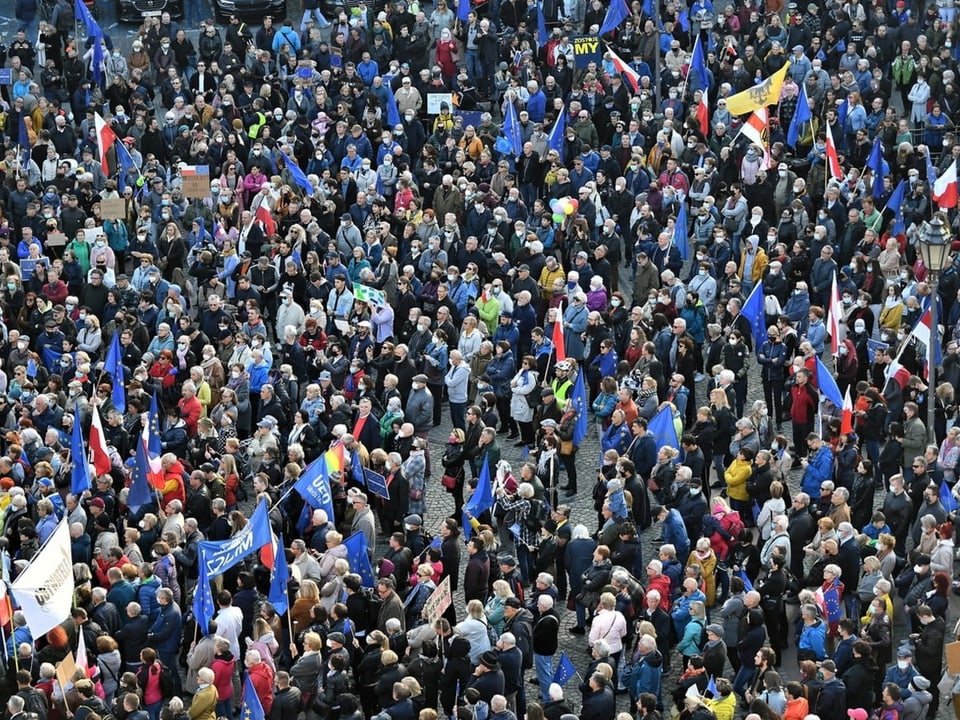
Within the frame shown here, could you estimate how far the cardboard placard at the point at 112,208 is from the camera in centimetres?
3222

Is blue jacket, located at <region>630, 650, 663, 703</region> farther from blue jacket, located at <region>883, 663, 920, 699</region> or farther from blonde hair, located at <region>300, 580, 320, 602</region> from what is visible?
blonde hair, located at <region>300, 580, 320, 602</region>

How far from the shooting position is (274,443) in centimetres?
2608

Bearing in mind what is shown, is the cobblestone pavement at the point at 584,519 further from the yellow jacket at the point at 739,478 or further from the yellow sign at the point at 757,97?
the yellow sign at the point at 757,97

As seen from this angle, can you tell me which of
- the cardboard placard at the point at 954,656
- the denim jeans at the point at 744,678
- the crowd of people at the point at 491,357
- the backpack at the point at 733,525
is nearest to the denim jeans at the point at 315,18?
the crowd of people at the point at 491,357

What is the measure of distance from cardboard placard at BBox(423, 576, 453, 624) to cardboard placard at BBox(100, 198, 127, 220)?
11.9 metres

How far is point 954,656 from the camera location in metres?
21.3

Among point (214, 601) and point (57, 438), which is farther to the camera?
point (57, 438)

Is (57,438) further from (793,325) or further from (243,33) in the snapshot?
(243,33)

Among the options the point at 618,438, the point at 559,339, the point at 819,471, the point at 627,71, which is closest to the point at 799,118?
the point at 627,71

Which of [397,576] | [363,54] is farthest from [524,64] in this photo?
[397,576]

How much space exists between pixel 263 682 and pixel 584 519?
6365mm

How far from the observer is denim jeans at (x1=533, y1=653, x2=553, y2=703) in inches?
886

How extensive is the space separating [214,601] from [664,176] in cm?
1253

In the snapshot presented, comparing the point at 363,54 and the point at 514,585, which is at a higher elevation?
the point at 363,54
